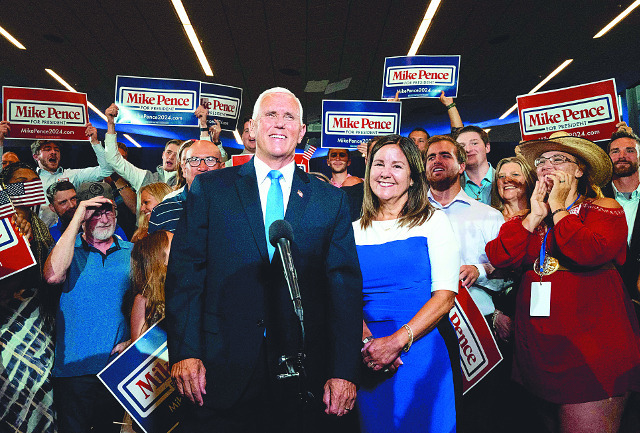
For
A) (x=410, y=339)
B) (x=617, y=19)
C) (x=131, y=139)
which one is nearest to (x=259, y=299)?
(x=410, y=339)

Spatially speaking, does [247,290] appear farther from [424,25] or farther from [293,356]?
[424,25]

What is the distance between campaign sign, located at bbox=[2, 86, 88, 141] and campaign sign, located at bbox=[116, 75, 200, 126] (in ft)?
1.49

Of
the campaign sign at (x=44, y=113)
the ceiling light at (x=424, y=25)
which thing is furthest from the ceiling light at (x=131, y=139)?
the campaign sign at (x=44, y=113)

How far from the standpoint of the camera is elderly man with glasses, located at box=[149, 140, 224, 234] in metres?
2.77

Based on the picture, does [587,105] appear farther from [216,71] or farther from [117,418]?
[216,71]

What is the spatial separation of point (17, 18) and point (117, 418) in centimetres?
713

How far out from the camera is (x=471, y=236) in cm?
284

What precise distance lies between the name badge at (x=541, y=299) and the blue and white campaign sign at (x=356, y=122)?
2.80 m

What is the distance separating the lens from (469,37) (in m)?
7.69

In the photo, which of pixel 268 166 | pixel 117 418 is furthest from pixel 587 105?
pixel 117 418

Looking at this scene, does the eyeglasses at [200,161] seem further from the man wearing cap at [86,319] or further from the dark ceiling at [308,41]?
the dark ceiling at [308,41]

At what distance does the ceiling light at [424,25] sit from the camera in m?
6.61

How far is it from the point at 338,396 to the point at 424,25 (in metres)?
6.94

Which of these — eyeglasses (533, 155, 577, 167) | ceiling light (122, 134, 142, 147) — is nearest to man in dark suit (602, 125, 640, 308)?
eyeglasses (533, 155, 577, 167)
